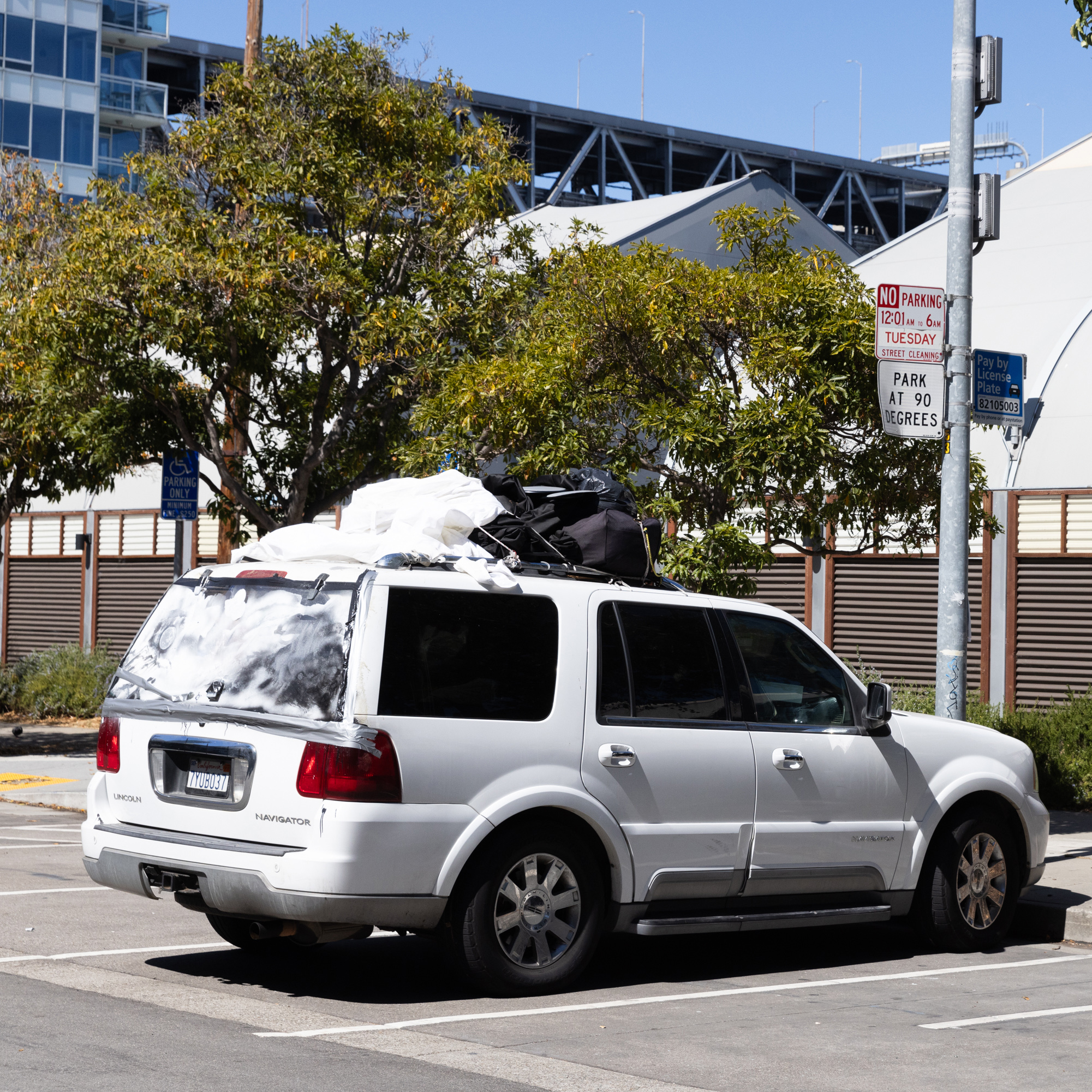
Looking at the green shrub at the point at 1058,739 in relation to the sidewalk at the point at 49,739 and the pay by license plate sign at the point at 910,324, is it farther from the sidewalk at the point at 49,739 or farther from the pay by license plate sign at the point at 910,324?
the sidewalk at the point at 49,739

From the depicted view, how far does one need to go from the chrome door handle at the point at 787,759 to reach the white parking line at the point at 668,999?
1110mm

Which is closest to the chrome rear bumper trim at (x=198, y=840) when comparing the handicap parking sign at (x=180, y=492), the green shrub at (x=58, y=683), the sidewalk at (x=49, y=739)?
the handicap parking sign at (x=180, y=492)

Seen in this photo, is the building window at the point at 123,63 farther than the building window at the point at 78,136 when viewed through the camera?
Yes

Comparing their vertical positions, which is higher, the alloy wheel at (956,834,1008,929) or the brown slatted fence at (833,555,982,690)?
the brown slatted fence at (833,555,982,690)

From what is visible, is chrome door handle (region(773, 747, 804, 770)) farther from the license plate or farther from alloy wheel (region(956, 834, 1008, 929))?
the license plate

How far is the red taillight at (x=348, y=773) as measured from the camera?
691 centimetres

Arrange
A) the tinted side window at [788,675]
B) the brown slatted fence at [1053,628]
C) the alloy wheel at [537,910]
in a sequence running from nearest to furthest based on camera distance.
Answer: the alloy wheel at [537,910] < the tinted side window at [788,675] < the brown slatted fence at [1053,628]

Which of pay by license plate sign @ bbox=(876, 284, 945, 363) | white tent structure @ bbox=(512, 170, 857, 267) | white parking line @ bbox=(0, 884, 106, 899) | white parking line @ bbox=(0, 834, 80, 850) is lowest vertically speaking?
white parking line @ bbox=(0, 834, 80, 850)

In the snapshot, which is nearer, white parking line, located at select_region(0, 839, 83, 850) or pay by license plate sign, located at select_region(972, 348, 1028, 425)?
pay by license plate sign, located at select_region(972, 348, 1028, 425)

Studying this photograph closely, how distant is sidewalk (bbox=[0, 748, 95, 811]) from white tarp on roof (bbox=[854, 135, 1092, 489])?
975 centimetres

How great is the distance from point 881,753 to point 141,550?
20667 millimetres

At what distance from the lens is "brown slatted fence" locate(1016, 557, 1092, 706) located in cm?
1695

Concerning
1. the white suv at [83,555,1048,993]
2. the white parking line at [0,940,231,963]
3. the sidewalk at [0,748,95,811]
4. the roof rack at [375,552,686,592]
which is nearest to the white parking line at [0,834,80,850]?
the sidewalk at [0,748,95,811]

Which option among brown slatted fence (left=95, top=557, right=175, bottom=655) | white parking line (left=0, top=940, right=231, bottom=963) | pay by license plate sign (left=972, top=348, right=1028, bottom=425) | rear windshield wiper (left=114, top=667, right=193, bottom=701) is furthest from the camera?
brown slatted fence (left=95, top=557, right=175, bottom=655)
